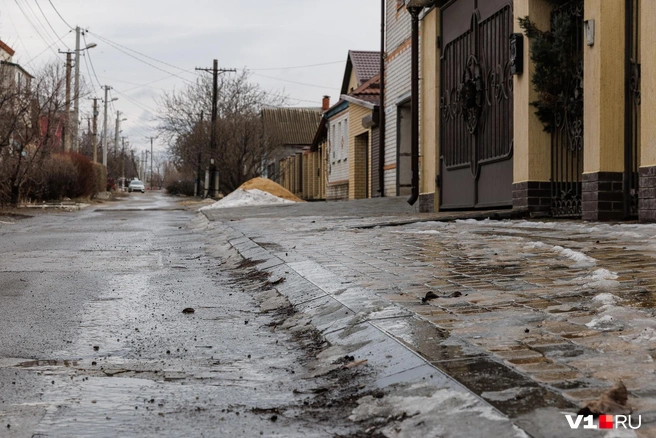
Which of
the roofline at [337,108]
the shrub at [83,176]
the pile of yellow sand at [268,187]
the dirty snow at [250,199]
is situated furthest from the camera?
the shrub at [83,176]

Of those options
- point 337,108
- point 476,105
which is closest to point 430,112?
point 476,105

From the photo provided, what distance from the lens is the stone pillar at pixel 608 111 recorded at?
965 cm

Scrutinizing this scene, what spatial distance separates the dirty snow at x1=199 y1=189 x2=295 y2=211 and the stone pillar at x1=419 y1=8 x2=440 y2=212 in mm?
10239

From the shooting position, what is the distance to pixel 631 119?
9.69m

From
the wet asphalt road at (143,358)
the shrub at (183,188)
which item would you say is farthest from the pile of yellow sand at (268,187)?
the shrub at (183,188)

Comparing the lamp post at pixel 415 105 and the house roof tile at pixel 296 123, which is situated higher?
the house roof tile at pixel 296 123

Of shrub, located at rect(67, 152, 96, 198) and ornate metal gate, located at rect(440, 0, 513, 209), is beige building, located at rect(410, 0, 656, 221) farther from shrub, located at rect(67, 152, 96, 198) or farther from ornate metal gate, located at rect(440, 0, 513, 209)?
shrub, located at rect(67, 152, 96, 198)

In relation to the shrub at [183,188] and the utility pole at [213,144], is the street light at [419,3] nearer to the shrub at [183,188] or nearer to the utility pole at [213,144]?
the utility pole at [213,144]

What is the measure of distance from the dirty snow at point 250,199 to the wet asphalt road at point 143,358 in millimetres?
17721

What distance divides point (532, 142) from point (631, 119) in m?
1.90

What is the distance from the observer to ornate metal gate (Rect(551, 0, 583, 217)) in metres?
10.6

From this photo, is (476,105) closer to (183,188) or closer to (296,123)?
(296,123)

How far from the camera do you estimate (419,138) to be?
59.8 feet

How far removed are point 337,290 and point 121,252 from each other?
5171 millimetres
